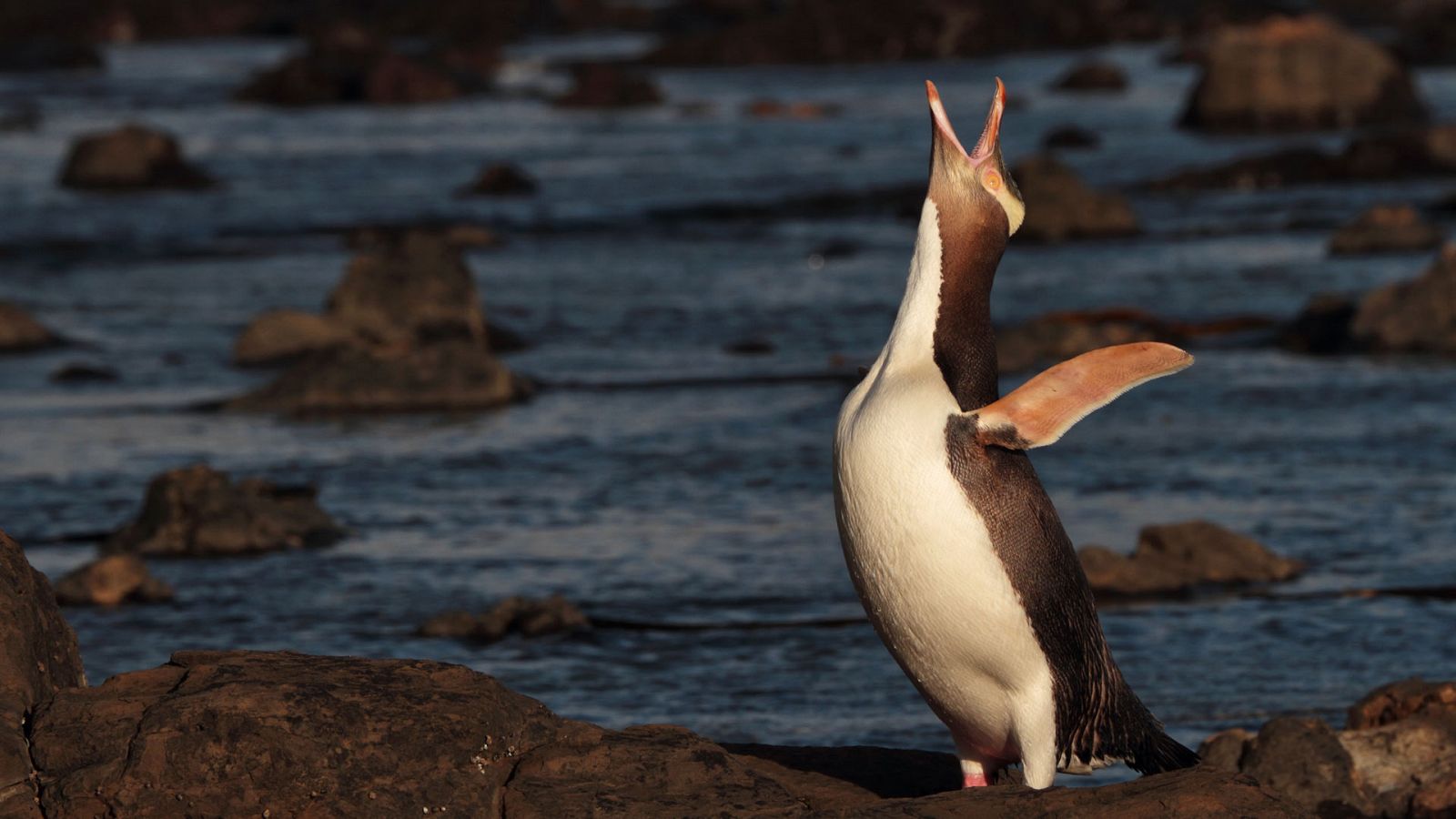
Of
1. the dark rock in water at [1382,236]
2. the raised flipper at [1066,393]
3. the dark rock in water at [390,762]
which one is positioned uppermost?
the raised flipper at [1066,393]

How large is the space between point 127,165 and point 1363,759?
24.4 meters

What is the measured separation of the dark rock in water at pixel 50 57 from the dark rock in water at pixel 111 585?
44.9 metres

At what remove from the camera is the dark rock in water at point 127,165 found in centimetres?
2919

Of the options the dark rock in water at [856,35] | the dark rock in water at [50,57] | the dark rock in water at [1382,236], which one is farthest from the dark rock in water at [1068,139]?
the dark rock in water at [50,57]

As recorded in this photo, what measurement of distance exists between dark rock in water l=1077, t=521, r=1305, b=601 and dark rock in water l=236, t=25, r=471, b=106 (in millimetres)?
34579

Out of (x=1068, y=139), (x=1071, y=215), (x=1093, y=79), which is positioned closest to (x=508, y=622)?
(x=1071, y=215)

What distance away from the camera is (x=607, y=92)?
40.9 m

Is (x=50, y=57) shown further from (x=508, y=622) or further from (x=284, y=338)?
(x=508, y=622)

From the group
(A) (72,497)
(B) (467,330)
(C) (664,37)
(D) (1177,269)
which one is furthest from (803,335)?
(C) (664,37)

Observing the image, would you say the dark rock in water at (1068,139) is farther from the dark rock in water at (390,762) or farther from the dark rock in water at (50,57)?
the dark rock in water at (50,57)

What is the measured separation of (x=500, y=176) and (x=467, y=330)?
432 inches

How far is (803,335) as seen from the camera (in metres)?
17.4

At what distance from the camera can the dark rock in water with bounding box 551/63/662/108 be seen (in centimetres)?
4088

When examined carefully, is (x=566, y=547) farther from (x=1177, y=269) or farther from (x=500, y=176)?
(x=500, y=176)
